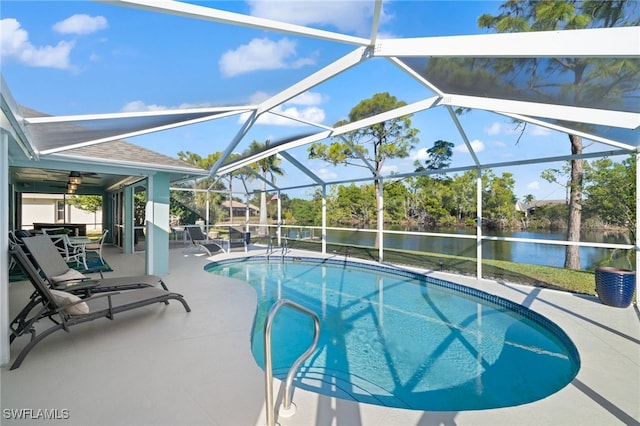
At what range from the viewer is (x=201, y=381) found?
2945 mm

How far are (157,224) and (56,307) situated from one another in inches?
168

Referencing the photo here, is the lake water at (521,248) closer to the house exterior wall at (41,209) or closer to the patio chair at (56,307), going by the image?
the patio chair at (56,307)

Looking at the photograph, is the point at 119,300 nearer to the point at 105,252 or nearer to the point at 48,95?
the point at 48,95

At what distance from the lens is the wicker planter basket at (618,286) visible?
5.34 metres

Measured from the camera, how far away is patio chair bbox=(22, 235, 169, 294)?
454 cm

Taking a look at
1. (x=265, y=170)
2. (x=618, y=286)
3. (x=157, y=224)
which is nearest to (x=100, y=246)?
(x=157, y=224)

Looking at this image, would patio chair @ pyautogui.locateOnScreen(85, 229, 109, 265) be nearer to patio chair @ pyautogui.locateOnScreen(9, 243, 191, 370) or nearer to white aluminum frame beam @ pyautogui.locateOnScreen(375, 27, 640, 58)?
patio chair @ pyautogui.locateOnScreen(9, 243, 191, 370)

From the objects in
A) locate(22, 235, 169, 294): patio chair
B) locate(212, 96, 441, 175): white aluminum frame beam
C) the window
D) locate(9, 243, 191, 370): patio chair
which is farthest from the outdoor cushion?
the window

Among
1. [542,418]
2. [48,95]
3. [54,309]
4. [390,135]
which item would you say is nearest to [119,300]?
[54,309]

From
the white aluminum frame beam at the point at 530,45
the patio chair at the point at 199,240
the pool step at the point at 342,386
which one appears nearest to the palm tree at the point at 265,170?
the patio chair at the point at 199,240

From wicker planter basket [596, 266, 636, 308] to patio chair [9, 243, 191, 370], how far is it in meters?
7.49

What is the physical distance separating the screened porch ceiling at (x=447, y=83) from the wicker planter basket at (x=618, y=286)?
2197 millimetres

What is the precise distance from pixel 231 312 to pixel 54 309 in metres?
2.24

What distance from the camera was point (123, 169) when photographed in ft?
24.3
